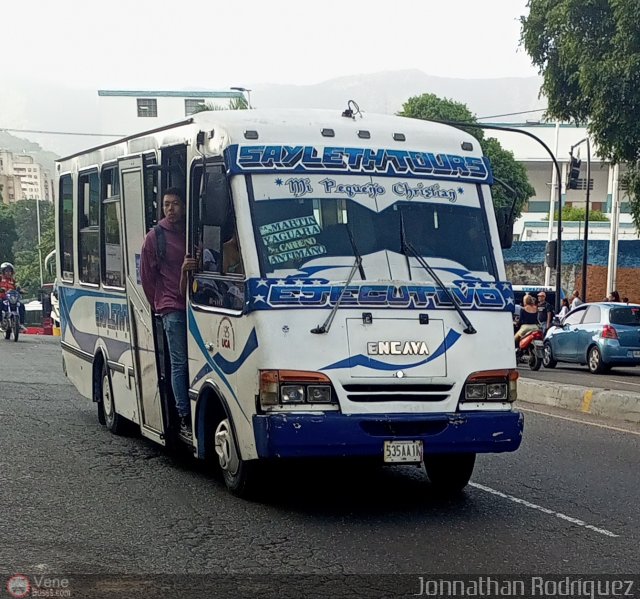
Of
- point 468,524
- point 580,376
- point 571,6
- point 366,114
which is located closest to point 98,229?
point 366,114

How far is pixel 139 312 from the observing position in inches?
393

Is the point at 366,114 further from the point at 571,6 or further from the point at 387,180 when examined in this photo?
the point at 571,6

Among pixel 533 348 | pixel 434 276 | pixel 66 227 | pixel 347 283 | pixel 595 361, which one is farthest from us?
pixel 533 348

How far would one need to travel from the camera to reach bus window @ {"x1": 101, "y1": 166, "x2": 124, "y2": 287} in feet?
35.1

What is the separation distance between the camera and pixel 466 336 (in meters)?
7.88

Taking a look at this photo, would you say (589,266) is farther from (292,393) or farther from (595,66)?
(292,393)

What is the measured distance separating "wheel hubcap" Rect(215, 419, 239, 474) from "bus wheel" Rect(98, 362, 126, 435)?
3148 mm

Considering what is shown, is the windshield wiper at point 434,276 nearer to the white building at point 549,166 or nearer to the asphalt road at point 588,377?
the asphalt road at point 588,377

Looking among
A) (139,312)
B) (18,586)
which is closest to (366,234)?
(139,312)

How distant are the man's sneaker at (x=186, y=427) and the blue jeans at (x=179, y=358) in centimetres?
8

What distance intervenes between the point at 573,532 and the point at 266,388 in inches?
85.7

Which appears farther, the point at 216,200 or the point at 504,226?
the point at 504,226

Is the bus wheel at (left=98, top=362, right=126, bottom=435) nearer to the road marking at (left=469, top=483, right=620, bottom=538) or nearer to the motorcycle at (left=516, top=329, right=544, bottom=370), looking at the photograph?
the road marking at (left=469, top=483, right=620, bottom=538)

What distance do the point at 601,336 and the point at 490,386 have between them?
16793mm
